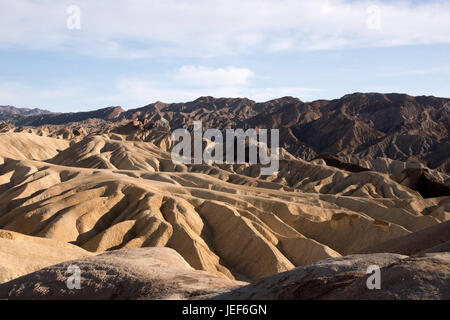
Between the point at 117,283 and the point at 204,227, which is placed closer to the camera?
the point at 117,283

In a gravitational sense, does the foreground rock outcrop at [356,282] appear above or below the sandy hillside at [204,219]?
above

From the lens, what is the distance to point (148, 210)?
118 ft

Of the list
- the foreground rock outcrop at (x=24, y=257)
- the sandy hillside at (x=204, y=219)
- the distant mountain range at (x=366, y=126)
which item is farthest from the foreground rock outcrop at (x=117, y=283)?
the distant mountain range at (x=366, y=126)

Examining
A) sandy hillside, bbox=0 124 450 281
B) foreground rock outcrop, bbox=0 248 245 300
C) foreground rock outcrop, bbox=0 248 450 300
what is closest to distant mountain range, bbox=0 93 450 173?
sandy hillside, bbox=0 124 450 281

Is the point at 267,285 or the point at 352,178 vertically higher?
the point at 267,285

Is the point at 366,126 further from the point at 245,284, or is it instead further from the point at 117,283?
the point at 117,283

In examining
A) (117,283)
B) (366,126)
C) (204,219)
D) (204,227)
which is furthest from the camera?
(366,126)

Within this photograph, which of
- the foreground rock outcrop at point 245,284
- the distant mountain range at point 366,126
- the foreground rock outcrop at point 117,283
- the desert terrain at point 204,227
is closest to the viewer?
the foreground rock outcrop at point 245,284

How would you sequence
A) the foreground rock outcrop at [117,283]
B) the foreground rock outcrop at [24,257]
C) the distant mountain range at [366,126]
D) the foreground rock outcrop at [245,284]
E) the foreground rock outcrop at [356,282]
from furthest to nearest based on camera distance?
the distant mountain range at [366,126], the foreground rock outcrop at [24,257], the foreground rock outcrop at [117,283], the foreground rock outcrop at [245,284], the foreground rock outcrop at [356,282]

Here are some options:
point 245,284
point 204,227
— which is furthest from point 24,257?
point 204,227

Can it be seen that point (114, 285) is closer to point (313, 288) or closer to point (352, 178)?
point (313, 288)

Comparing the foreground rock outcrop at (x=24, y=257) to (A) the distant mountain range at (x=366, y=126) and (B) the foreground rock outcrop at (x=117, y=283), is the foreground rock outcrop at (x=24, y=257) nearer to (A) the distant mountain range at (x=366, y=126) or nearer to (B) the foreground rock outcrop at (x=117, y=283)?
(B) the foreground rock outcrop at (x=117, y=283)
